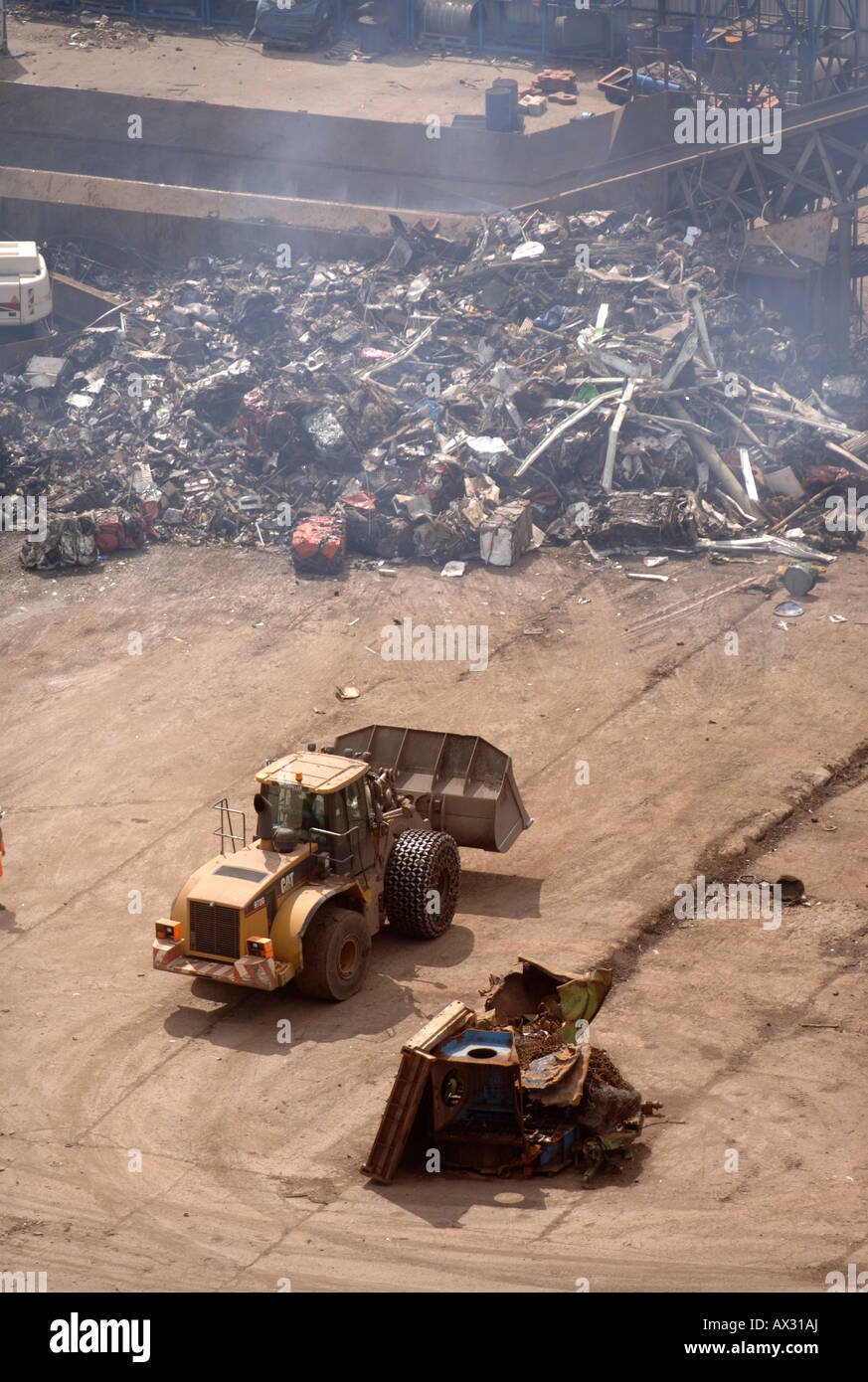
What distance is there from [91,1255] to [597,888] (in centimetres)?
663

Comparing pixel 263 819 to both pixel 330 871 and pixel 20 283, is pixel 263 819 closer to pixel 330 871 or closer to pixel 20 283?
pixel 330 871

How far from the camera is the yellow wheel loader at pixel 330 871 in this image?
37.7 ft

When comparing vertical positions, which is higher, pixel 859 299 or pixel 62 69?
pixel 62 69

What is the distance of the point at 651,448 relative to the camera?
2244cm

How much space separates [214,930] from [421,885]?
2117 millimetres

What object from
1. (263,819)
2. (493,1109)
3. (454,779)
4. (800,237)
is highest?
(800,237)

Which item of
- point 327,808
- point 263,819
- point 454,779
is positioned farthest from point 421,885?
point 454,779

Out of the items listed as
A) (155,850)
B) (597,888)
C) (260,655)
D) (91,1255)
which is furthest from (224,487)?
(91,1255)

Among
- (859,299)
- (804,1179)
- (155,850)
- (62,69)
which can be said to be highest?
(62,69)

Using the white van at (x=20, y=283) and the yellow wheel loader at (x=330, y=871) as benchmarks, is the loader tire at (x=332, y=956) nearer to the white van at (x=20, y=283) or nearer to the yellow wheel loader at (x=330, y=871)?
the yellow wheel loader at (x=330, y=871)

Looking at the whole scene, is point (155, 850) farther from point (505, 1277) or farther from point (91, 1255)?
point (505, 1277)

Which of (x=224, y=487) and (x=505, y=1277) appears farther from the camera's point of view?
(x=224, y=487)

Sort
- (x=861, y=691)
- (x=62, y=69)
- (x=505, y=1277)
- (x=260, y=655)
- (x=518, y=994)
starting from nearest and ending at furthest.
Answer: (x=505, y=1277) < (x=518, y=994) < (x=861, y=691) < (x=260, y=655) < (x=62, y=69)

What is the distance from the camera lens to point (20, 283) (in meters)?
26.4
